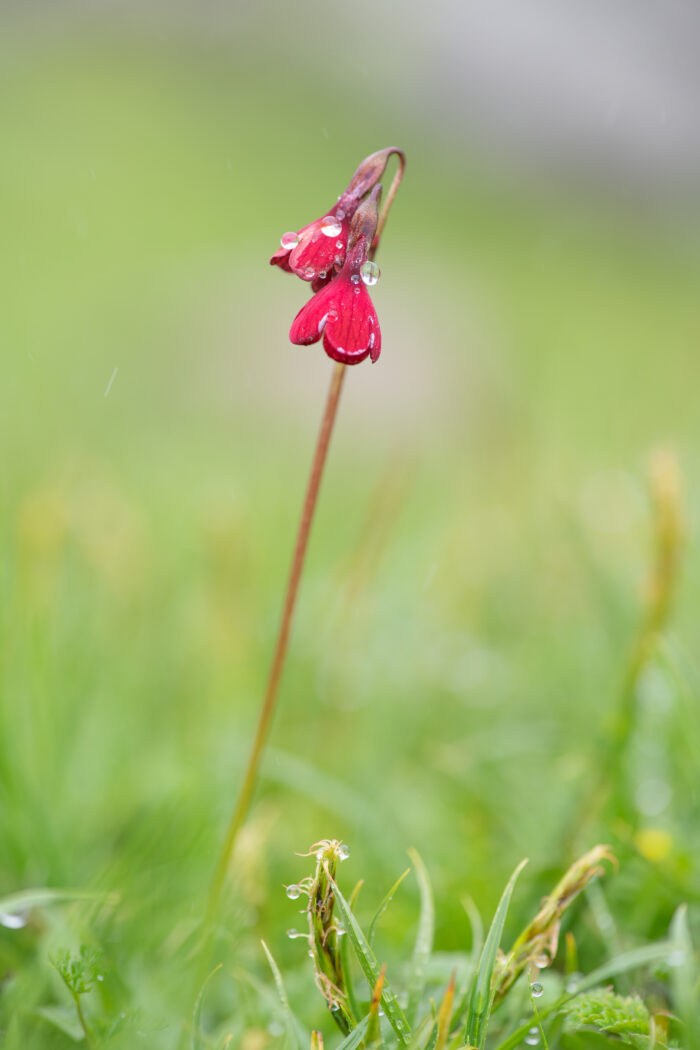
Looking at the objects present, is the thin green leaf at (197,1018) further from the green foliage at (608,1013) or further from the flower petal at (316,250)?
the flower petal at (316,250)

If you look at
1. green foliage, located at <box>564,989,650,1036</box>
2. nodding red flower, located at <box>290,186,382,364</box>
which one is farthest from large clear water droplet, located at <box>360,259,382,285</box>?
green foliage, located at <box>564,989,650,1036</box>

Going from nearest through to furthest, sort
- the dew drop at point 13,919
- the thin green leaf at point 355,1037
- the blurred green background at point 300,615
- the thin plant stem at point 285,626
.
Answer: the thin green leaf at point 355,1037
the thin plant stem at point 285,626
the dew drop at point 13,919
the blurred green background at point 300,615

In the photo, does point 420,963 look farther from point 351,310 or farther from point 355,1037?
point 351,310

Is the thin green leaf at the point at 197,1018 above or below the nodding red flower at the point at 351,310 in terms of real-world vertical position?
below

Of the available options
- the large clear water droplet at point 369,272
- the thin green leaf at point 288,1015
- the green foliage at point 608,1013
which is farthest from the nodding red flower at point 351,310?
the green foliage at point 608,1013

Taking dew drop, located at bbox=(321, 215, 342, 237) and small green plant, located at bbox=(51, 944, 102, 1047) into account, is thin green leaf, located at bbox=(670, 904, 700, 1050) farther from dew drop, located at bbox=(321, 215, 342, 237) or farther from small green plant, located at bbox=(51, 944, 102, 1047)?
dew drop, located at bbox=(321, 215, 342, 237)

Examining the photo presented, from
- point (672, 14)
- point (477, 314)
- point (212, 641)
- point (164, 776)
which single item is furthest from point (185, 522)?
point (672, 14)

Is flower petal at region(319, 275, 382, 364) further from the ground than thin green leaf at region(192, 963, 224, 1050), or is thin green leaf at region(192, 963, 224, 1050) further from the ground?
flower petal at region(319, 275, 382, 364)
